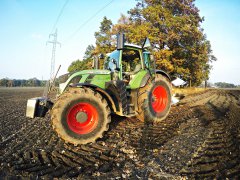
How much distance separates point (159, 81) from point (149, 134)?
227 cm

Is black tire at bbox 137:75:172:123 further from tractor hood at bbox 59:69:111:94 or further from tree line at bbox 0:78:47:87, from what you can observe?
tree line at bbox 0:78:47:87

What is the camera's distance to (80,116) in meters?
5.09

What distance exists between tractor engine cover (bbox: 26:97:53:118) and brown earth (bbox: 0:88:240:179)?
68 cm

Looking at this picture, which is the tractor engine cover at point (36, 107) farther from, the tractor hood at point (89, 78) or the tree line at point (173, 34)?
the tree line at point (173, 34)

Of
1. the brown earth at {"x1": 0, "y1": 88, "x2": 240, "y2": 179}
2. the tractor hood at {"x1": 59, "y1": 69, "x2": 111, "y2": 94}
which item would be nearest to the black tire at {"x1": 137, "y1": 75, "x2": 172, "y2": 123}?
the brown earth at {"x1": 0, "y1": 88, "x2": 240, "y2": 179}

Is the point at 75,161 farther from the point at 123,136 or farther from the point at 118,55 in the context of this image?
the point at 118,55

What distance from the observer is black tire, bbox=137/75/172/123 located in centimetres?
662

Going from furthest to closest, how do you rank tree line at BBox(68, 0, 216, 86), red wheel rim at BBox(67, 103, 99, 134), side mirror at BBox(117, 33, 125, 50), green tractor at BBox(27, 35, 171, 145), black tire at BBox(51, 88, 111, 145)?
tree line at BBox(68, 0, 216, 86) < side mirror at BBox(117, 33, 125, 50) < red wheel rim at BBox(67, 103, 99, 134) < green tractor at BBox(27, 35, 171, 145) < black tire at BBox(51, 88, 111, 145)

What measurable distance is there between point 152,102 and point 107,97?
6.98 ft

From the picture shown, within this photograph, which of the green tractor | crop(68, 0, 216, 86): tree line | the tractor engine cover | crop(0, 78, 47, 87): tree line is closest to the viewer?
the green tractor

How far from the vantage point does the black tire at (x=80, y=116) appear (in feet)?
15.7

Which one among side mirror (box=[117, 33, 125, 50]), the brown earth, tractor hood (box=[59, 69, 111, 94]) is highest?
side mirror (box=[117, 33, 125, 50])

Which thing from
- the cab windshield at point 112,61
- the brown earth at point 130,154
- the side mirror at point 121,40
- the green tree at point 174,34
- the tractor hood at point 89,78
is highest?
the green tree at point 174,34

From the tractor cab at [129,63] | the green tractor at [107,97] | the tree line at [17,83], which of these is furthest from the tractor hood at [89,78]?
the tree line at [17,83]
